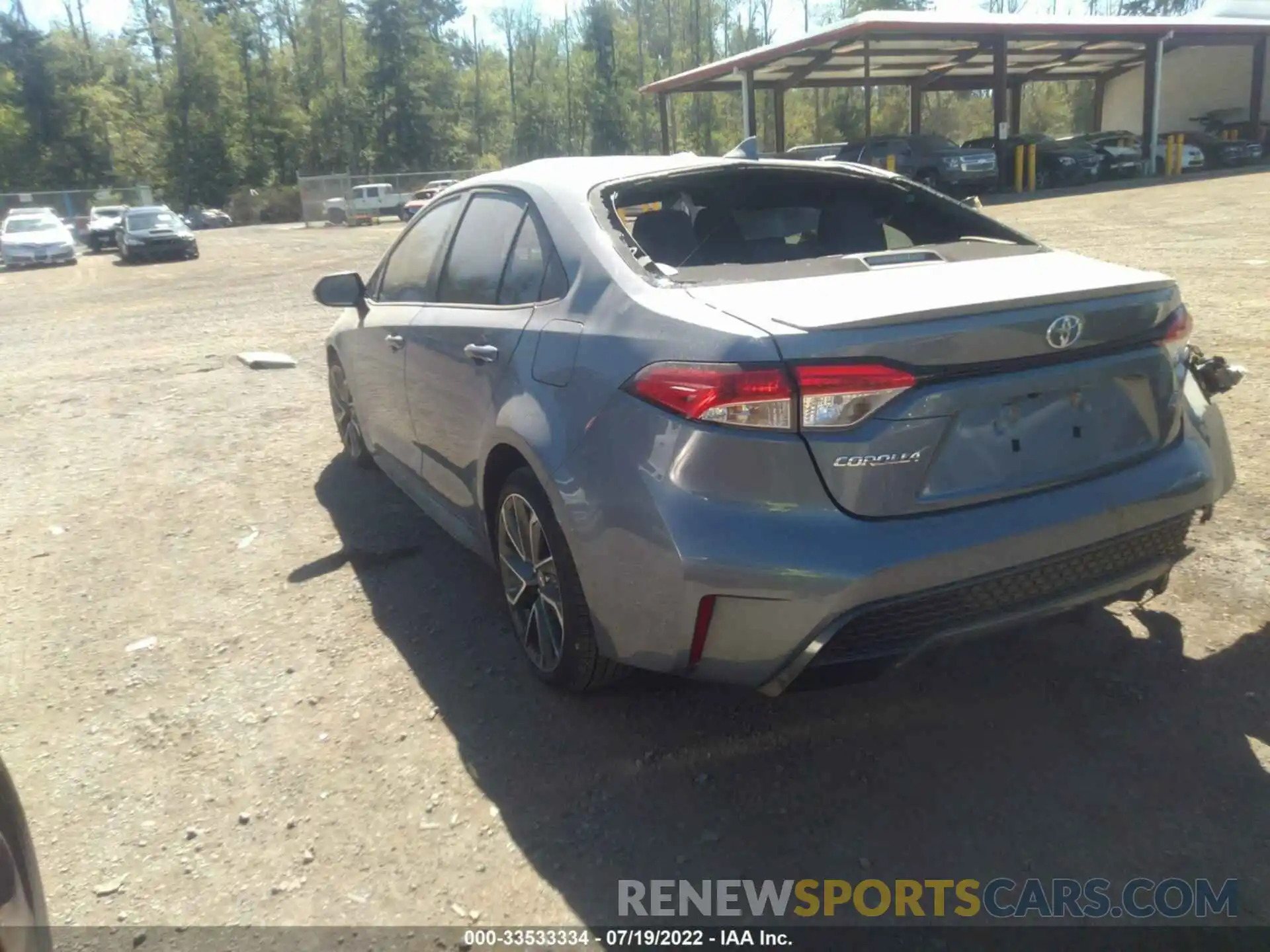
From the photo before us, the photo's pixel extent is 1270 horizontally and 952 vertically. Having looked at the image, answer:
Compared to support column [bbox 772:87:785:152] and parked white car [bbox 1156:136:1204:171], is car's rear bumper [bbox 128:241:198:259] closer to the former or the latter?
support column [bbox 772:87:785:152]

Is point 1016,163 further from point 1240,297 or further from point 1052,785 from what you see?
point 1052,785

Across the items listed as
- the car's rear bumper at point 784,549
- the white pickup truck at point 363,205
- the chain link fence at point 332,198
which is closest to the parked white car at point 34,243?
the white pickup truck at point 363,205

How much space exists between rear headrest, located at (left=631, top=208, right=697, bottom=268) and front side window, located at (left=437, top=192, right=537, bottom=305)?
462mm

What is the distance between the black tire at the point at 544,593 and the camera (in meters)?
3.04

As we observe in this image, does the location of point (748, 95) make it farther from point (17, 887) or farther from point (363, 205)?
point (17, 887)

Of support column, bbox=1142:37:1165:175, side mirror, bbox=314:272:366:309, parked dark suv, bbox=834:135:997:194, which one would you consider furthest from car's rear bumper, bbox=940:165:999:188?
side mirror, bbox=314:272:366:309

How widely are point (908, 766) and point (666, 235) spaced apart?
5.91 ft

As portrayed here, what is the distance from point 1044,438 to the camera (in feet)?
8.72

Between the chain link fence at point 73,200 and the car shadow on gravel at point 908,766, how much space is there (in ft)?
185

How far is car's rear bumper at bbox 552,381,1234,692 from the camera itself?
8.10 ft

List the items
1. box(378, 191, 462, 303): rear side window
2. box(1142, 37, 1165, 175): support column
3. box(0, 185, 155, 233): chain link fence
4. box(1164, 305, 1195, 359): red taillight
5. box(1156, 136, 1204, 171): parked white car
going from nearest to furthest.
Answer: box(1164, 305, 1195, 359): red taillight → box(378, 191, 462, 303): rear side window → box(1142, 37, 1165, 175): support column → box(1156, 136, 1204, 171): parked white car → box(0, 185, 155, 233): chain link fence

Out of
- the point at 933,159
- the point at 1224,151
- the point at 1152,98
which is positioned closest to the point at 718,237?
the point at 933,159

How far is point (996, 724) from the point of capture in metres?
3.05

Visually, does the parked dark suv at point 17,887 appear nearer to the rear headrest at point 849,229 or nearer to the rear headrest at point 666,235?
the rear headrest at point 666,235
